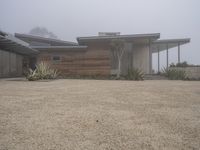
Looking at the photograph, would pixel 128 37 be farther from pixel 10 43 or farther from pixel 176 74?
pixel 10 43

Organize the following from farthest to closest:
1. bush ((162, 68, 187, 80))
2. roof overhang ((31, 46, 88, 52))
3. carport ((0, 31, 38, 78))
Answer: roof overhang ((31, 46, 88, 52))
bush ((162, 68, 187, 80))
carport ((0, 31, 38, 78))

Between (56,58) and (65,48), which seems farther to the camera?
(56,58)

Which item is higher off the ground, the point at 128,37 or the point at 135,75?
the point at 128,37

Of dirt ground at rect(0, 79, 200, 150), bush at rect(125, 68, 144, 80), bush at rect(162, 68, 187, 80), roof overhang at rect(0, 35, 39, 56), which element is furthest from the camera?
bush at rect(162, 68, 187, 80)

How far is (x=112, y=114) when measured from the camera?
3.52 meters

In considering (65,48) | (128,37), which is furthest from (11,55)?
(128,37)

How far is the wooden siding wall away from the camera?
15484 millimetres

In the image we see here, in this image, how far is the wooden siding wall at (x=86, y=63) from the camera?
50.8ft

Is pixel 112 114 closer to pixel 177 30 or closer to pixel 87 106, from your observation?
pixel 87 106

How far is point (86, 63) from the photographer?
1549cm

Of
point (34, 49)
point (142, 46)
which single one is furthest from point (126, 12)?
point (34, 49)

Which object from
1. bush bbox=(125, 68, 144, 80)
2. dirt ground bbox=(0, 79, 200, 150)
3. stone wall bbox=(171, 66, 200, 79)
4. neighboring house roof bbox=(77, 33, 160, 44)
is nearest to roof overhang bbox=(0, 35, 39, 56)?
neighboring house roof bbox=(77, 33, 160, 44)

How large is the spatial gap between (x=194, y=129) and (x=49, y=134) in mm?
1771

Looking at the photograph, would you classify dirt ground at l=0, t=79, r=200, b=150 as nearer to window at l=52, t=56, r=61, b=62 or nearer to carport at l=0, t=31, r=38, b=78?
carport at l=0, t=31, r=38, b=78
